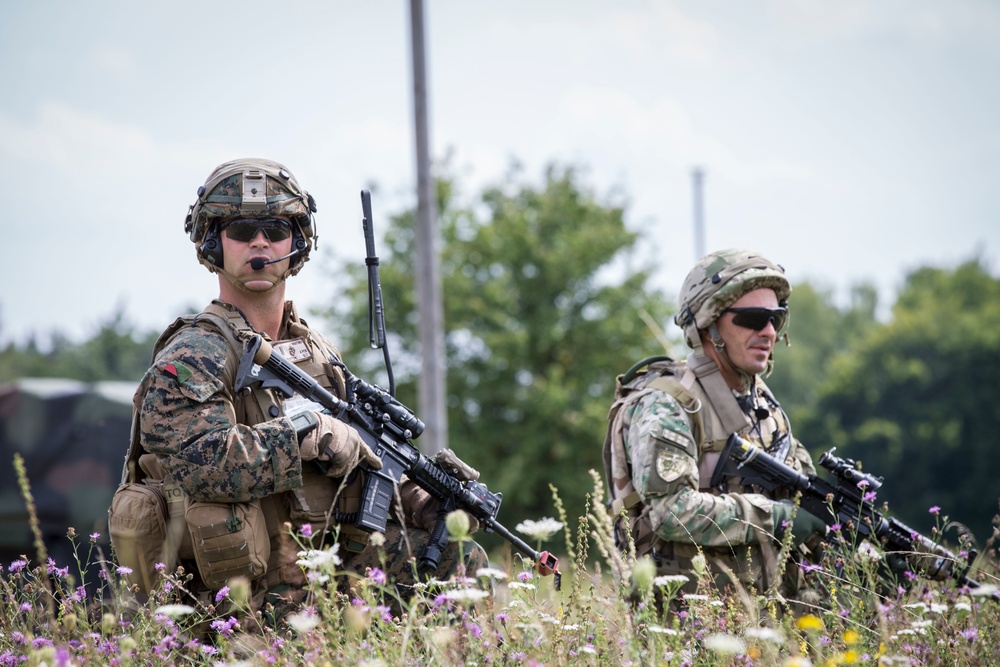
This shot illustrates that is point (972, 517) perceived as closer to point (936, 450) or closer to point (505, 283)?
point (936, 450)

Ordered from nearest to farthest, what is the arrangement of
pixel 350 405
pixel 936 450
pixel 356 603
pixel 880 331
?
pixel 356 603 < pixel 350 405 < pixel 936 450 < pixel 880 331

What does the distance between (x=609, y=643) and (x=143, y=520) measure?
1.82 meters

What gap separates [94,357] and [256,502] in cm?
6477

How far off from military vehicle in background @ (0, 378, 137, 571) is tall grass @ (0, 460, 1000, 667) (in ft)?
24.7

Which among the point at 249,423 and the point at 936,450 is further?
the point at 936,450

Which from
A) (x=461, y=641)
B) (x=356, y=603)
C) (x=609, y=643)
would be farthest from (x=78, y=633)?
(x=609, y=643)

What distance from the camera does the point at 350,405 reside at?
4.34m

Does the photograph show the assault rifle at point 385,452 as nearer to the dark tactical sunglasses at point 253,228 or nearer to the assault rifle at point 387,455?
the assault rifle at point 387,455

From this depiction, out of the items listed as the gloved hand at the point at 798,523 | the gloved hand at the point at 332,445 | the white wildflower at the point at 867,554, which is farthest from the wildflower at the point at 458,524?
the gloved hand at the point at 798,523

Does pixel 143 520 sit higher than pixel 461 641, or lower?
higher

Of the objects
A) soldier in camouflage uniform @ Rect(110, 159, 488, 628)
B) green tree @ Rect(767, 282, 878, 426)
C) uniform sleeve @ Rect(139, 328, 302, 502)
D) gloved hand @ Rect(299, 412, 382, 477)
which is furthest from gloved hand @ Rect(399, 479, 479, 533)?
green tree @ Rect(767, 282, 878, 426)

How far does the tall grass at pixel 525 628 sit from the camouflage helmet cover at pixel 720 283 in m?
1.48

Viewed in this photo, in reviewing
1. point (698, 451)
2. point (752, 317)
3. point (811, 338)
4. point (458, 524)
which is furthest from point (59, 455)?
point (811, 338)

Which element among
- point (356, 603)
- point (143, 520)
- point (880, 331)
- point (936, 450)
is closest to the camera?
point (356, 603)
